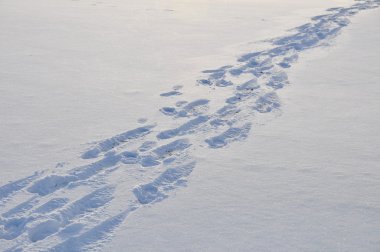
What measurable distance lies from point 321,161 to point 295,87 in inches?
57.7

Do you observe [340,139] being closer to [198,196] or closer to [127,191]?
[198,196]

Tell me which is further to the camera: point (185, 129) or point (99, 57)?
point (99, 57)

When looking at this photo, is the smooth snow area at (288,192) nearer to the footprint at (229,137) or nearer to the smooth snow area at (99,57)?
the footprint at (229,137)

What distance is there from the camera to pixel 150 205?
260 cm

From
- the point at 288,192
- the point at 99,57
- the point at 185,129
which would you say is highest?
the point at 99,57

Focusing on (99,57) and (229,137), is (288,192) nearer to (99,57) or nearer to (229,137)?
(229,137)

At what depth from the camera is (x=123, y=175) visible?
2908 millimetres

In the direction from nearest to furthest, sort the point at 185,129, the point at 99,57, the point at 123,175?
the point at 123,175, the point at 185,129, the point at 99,57

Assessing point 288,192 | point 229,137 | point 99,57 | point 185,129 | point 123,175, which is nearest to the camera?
point 288,192

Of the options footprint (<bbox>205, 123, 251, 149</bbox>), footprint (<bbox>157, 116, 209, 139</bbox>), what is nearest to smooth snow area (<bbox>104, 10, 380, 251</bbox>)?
footprint (<bbox>205, 123, 251, 149</bbox>)

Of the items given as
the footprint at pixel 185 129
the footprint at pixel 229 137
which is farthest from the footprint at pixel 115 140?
the footprint at pixel 229 137

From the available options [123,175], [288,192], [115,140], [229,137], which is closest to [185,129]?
[229,137]

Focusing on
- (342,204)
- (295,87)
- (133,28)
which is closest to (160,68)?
(295,87)

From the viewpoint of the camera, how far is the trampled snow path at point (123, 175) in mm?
2387
